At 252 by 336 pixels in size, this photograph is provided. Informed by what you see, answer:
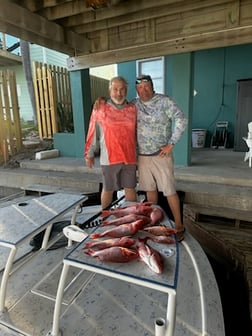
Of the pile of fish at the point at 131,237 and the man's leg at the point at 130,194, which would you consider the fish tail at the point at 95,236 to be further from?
the man's leg at the point at 130,194

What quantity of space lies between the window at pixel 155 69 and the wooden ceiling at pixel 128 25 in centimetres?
212

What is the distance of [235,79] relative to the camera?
5.65m

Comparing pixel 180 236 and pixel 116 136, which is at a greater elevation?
pixel 116 136

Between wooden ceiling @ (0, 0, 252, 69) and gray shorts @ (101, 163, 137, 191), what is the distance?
2.10 m

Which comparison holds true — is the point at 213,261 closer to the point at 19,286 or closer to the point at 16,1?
the point at 19,286

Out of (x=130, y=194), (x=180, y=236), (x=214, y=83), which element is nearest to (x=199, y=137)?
(x=214, y=83)

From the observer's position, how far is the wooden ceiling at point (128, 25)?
11.0 ft

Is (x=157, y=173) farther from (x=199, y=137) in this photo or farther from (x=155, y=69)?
(x=155, y=69)

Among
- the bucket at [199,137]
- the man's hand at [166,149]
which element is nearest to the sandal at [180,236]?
the man's hand at [166,149]

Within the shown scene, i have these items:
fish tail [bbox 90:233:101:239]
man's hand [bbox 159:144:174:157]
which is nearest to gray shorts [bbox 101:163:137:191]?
man's hand [bbox 159:144:174:157]

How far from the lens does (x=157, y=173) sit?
2295 millimetres

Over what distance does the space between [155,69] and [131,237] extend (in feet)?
18.9

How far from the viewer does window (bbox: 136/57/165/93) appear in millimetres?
6245

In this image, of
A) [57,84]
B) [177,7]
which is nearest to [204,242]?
[177,7]
